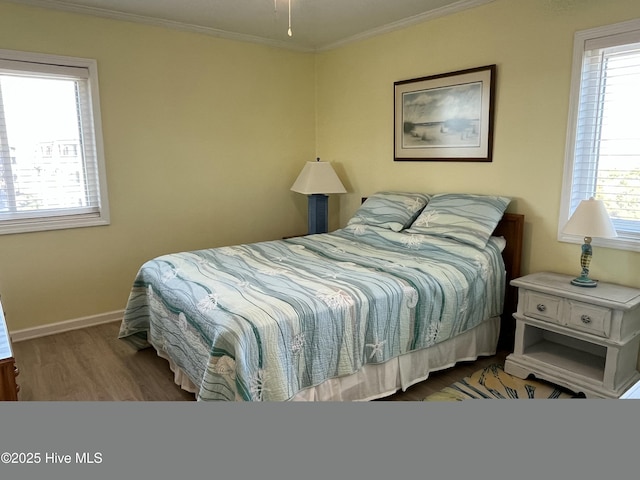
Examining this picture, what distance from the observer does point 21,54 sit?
116 inches

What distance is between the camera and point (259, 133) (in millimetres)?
4121

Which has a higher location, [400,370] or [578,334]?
[578,334]

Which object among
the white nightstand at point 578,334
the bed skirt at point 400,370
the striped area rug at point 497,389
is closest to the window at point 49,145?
the bed skirt at point 400,370

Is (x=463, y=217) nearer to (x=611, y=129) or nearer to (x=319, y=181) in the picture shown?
(x=611, y=129)

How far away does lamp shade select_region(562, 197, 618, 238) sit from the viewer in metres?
2.26

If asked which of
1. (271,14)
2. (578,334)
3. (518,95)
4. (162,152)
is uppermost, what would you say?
(271,14)

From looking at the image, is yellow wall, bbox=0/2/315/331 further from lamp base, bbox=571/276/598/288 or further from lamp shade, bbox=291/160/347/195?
lamp base, bbox=571/276/598/288

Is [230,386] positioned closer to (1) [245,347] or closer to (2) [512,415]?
(1) [245,347]

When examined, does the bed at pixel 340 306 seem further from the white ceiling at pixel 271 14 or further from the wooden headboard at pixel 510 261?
the white ceiling at pixel 271 14

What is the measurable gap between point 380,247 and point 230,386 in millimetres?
1601

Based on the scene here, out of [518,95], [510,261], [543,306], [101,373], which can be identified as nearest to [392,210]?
[510,261]

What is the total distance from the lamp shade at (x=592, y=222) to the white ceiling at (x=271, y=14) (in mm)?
1594

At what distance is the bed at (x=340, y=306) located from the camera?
1855 millimetres

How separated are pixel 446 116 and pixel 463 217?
2.85 feet
